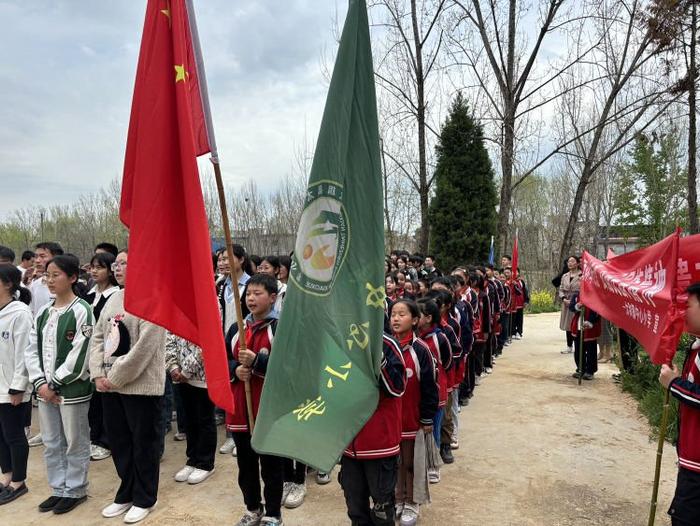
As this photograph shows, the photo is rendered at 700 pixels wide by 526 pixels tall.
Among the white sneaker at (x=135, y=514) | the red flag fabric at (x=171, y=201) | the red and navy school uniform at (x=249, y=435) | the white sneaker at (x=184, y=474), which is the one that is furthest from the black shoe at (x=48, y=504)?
the red flag fabric at (x=171, y=201)

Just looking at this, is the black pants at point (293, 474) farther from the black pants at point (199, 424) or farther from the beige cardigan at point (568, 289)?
the beige cardigan at point (568, 289)

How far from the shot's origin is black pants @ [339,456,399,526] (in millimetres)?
3260

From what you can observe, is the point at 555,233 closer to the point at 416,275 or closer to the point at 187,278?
the point at 416,275

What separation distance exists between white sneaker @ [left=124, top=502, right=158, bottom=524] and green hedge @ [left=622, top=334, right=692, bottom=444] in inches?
209

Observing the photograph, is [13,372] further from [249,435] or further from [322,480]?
[322,480]

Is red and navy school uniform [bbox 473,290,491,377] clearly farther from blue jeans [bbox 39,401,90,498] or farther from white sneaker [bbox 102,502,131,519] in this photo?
blue jeans [bbox 39,401,90,498]

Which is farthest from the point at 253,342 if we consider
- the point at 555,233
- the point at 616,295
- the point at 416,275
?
the point at 555,233

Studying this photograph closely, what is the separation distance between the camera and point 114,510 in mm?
4133

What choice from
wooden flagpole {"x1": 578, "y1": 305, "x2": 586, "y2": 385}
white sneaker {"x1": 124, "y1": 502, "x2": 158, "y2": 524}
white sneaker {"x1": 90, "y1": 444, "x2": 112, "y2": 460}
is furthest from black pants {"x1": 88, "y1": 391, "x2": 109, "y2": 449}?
wooden flagpole {"x1": 578, "y1": 305, "x2": 586, "y2": 385}

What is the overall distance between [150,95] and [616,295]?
410 centimetres

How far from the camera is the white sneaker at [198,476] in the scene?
15.6 feet

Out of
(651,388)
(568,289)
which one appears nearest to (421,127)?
(568,289)

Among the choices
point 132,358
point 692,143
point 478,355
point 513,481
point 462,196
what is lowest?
point 513,481

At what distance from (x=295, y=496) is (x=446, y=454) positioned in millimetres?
1720
